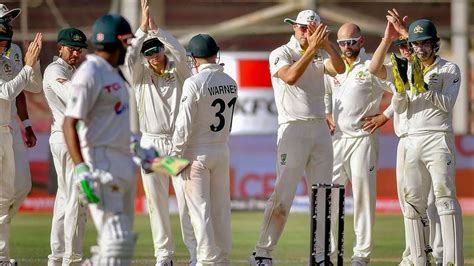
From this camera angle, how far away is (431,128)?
12.0 metres

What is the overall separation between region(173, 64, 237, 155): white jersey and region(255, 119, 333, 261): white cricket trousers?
79 cm

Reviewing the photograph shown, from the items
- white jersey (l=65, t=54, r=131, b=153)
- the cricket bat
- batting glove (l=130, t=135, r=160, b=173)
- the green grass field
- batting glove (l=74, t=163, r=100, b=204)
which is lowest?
the green grass field

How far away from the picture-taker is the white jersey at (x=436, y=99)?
11.9 m

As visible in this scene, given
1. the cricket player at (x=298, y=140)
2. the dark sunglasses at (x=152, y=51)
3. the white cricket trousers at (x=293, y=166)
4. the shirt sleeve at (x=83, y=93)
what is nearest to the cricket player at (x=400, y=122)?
the cricket player at (x=298, y=140)

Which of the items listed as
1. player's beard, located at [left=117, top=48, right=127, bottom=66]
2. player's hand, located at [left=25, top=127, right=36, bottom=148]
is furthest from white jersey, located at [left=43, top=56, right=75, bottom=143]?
player's beard, located at [left=117, top=48, right=127, bottom=66]

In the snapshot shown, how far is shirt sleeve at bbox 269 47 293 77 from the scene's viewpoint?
11.8m

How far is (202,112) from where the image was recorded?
11.4 m

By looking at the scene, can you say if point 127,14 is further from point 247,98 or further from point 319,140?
point 319,140

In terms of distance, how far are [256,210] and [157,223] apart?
10.7m

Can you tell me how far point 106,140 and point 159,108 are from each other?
3245 millimetres

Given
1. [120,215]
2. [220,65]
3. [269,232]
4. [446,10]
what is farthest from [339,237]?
[446,10]

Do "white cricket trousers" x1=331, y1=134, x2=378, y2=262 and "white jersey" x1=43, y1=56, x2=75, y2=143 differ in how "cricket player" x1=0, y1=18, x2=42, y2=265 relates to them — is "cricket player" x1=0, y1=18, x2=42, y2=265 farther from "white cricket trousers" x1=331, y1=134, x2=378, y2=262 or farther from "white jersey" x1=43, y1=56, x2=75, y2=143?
"white cricket trousers" x1=331, y1=134, x2=378, y2=262

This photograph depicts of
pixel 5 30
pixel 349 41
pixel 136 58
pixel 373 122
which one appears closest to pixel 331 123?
pixel 373 122

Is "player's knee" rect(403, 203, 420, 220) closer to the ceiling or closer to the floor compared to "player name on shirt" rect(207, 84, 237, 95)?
closer to the floor
